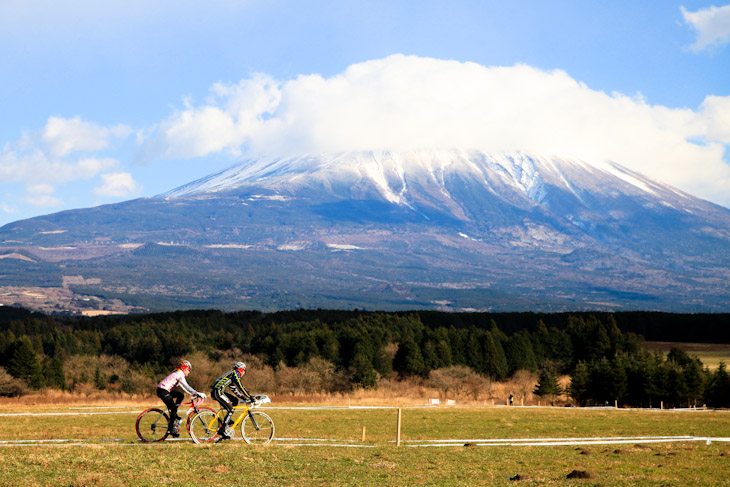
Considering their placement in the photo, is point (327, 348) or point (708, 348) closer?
point (327, 348)

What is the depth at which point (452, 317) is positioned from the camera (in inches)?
6181

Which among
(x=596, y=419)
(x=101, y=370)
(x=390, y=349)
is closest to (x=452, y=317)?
(x=390, y=349)

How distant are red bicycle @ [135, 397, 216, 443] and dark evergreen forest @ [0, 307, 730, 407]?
60.1m

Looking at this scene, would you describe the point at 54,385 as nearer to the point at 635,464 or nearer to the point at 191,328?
the point at 191,328

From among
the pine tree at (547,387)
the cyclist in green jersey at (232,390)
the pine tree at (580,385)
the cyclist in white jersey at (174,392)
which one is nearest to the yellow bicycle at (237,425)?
the cyclist in green jersey at (232,390)

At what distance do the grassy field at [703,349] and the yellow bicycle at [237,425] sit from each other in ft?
363

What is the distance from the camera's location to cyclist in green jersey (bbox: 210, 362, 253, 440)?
22.0m

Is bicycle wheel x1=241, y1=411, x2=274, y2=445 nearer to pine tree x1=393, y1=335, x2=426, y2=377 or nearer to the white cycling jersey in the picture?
the white cycling jersey

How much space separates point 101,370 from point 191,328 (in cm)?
2701

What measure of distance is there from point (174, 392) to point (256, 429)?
8.66 ft

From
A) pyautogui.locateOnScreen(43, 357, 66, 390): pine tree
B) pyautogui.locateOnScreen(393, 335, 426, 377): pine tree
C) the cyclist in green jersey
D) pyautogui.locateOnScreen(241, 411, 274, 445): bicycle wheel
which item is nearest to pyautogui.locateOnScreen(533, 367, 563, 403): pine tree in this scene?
pyautogui.locateOnScreen(393, 335, 426, 377): pine tree

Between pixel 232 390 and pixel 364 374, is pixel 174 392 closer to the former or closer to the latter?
pixel 232 390

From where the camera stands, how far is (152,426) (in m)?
22.9

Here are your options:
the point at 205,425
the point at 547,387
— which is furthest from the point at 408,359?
the point at 205,425
